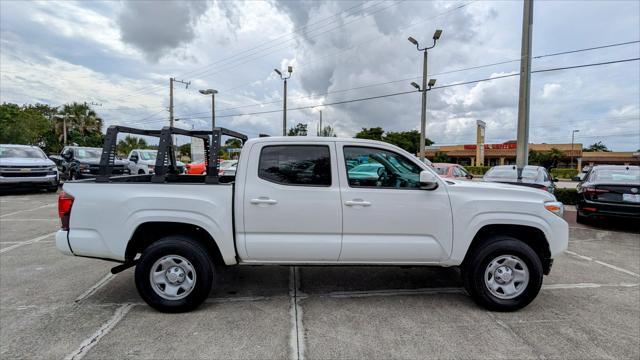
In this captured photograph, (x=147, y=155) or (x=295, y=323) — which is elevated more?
(x=147, y=155)

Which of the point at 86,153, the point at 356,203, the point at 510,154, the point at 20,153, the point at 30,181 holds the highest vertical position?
the point at 510,154

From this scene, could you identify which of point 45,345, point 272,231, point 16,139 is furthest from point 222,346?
point 16,139

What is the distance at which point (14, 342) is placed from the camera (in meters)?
3.12

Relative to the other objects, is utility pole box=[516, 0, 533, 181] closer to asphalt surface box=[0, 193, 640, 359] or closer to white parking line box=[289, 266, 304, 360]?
asphalt surface box=[0, 193, 640, 359]

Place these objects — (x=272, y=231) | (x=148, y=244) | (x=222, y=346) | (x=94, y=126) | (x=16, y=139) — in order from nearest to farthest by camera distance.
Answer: (x=222, y=346) → (x=272, y=231) → (x=148, y=244) → (x=16, y=139) → (x=94, y=126)

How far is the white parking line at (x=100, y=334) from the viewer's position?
2.94 meters

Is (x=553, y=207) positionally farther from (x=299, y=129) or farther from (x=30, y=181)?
(x=299, y=129)

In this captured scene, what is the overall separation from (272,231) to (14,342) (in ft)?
7.86

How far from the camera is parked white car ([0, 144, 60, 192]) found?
1248cm

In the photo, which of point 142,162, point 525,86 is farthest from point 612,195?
point 142,162

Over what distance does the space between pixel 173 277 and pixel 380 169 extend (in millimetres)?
2443

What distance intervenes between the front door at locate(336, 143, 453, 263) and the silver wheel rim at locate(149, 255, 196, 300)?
1574 mm

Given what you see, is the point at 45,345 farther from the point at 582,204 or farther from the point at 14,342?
the point at 582,204

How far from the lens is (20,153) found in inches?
525
